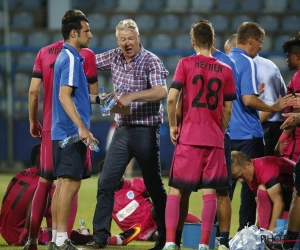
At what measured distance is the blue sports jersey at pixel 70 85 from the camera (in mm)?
6836

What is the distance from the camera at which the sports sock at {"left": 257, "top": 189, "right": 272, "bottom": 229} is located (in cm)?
777

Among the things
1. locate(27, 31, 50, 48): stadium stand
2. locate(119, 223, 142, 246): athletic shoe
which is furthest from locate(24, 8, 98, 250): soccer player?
locate(27, 31, 50, 48): stadium stand

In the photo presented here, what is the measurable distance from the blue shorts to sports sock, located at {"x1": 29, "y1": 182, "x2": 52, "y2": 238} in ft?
1.31

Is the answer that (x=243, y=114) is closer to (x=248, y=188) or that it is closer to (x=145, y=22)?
(x=248, y=188)

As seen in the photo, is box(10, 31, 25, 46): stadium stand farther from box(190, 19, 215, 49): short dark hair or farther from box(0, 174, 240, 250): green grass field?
box(190, 19, 215, 49): short dark hair

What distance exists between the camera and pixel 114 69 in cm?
792

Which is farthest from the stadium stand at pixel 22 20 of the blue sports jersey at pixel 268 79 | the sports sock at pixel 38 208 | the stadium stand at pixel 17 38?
the sports sock at pixel 38 208

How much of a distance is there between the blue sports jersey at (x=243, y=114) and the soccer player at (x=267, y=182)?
0.46m

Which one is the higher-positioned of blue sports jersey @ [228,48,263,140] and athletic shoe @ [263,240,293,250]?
blue sports jersey @ [228,48,263,140]

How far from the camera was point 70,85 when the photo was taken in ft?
22.3

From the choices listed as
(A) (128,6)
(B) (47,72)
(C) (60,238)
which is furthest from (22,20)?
(C) (60,238)

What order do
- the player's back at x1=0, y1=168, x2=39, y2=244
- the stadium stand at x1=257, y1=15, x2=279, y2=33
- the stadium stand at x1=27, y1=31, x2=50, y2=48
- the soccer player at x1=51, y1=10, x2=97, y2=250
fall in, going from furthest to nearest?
the stadium stand at x1=257, y1=15, x2=279, y2=33 → the stadium stand at x1=27, y1=31, x2=50, y2=48 → the player's back at x1=0, y1=168, x2=39, y2=244 → the soccer player at x1=51, y1=10, x2=97, y2=250

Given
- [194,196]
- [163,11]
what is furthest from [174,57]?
[194,196]

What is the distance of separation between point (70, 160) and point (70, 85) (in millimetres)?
574
